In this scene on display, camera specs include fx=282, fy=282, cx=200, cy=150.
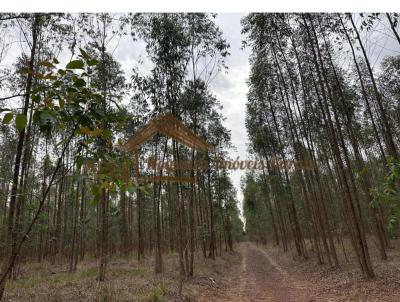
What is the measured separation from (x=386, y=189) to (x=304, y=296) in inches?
238

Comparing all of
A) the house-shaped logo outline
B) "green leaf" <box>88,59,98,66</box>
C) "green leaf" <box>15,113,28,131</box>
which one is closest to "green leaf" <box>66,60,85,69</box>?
"green leaf" <box>88,59,98,66</box>

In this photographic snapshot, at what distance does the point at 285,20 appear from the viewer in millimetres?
10430

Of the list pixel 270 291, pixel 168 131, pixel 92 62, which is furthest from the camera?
pixel 168 131

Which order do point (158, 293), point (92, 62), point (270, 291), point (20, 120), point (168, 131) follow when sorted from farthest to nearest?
point (168, 131) → point (270, 291) → point (158, 293) → point (92, 62) → point (20, 120)

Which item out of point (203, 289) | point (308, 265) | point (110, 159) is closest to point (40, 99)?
point (110, 159)

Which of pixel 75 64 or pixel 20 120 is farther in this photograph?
pixel 75 64

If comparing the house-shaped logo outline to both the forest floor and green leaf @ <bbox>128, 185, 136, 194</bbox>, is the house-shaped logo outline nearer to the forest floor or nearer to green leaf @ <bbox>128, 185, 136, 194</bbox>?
the forest floor

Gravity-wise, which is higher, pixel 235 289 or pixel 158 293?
pixel 158 293

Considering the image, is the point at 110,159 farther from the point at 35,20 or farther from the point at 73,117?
the point at 35,20

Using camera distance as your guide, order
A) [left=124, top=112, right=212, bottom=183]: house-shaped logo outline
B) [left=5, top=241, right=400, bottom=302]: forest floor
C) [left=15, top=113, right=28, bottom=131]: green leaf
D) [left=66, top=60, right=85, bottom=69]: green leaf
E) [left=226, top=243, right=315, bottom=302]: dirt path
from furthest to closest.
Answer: [left=124, top=112, right=212, bottom=183]: house-shaped logo outline, [left=226, top=243, right=315, bottom=302]: dirt path, [left=5, top=241, right=400, bottom=302]: forest floor, [left=66, top=60, right=85, bottom=69]: green leaf, [left=15, top=113, right=28, bottom=131]: green leaf

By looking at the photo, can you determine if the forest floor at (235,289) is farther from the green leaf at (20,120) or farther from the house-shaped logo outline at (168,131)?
the green leaf at (20,120)

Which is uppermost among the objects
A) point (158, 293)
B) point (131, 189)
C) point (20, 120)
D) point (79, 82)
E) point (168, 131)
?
point (168, 131)

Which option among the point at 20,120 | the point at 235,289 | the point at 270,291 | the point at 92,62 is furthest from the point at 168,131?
the point at 20,120

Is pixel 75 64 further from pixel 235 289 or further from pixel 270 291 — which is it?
pixel 235 289
